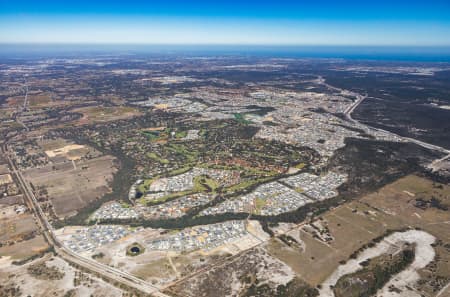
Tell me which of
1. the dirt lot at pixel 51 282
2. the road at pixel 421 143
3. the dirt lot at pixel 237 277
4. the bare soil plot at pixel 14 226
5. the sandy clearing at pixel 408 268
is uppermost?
the road at pixel 421 143

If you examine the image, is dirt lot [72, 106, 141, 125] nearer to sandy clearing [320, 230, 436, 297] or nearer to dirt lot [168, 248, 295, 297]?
dirt lot [168, 248, 295, 297]

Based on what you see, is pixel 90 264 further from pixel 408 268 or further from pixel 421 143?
pixel 421 143

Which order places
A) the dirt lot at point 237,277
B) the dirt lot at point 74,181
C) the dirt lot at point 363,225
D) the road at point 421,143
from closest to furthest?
the dirt lot at point 237,277
the dirt lot at point 363,225
the dirt lot at point 74,181
the road at point 421,143

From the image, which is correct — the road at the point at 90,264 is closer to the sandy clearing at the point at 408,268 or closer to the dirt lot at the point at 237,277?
the dirt lot at the point at 237,277

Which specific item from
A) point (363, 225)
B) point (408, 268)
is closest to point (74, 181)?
point (363, 225)

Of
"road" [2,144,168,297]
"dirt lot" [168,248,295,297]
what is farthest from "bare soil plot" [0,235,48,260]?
"dirt lot" [168,248,295,297]

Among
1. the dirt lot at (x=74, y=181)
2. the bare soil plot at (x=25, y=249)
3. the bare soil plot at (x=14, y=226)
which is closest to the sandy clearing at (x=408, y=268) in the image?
the bare soil plot at (x=25, y=249)

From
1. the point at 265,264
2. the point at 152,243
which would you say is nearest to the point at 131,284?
the point at 152,243

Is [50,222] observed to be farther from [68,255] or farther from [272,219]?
[272,219]

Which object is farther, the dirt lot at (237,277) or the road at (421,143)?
the road at (421,143)
